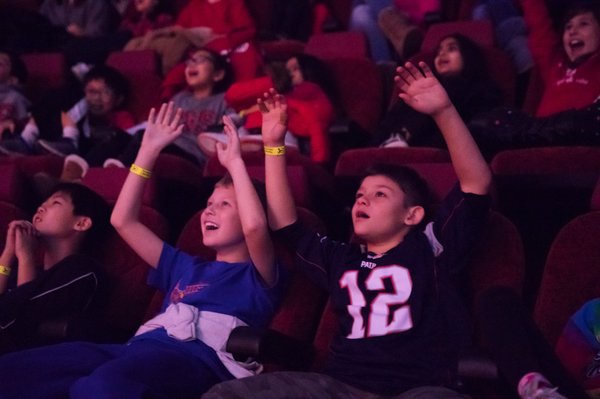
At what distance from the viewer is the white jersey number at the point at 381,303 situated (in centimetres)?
159

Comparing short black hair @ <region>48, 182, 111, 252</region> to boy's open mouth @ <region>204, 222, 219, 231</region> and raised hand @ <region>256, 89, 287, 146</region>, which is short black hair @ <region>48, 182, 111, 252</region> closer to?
boy's open mouth @ <region>204, 222, 219, 231</region>

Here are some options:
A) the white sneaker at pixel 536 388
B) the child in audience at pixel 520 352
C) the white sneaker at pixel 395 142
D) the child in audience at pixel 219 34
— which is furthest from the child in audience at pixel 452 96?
the white sneaker at pixel 536 388

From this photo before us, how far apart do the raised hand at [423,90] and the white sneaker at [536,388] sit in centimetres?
65

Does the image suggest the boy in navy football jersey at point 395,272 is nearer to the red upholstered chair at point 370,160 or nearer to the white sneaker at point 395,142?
the red upholstered chair at point 370,160

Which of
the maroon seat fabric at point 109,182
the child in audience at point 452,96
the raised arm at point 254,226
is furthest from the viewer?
the child in audience at point 452,96

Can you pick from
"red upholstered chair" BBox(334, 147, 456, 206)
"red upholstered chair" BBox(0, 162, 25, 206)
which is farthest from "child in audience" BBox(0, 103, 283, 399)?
"red upholstered chair" BBox(0, 162, 25, 206)

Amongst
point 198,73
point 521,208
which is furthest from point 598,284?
point 198,73

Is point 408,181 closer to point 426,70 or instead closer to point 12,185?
point 426,70

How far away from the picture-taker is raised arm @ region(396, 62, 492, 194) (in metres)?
1.66

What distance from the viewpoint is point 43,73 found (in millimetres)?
3670

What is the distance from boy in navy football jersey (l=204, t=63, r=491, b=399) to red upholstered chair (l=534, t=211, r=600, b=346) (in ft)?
0.51

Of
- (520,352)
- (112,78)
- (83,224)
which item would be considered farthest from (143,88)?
(520,352)

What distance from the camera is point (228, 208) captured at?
6.23 feet

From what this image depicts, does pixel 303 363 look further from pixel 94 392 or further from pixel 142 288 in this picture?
pixel 142 288
